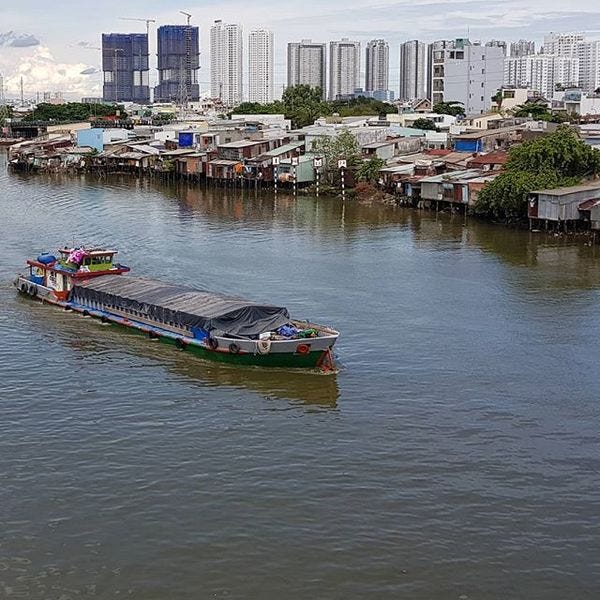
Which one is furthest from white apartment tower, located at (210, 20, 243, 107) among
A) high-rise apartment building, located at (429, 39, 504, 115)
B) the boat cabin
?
the boat cabin

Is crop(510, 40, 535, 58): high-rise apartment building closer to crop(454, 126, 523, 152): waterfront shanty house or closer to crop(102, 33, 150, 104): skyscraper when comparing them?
crop(102, 33, 150, 104): skyscraper

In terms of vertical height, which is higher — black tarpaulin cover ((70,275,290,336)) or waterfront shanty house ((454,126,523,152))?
waterfront shanty house ((454,126,523,152))

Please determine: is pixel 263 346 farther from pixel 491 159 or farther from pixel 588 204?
pixel 491 159

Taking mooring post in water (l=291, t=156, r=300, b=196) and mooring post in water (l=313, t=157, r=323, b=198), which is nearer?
mooring post in water (l=313, t=157, r=323, b=198)

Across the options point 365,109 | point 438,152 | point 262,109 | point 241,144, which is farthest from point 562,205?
point 262,109

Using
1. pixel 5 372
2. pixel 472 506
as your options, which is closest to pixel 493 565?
pixel 472 506

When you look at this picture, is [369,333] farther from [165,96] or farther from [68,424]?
[165,96]

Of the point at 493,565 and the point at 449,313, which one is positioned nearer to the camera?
the point at 493,565
